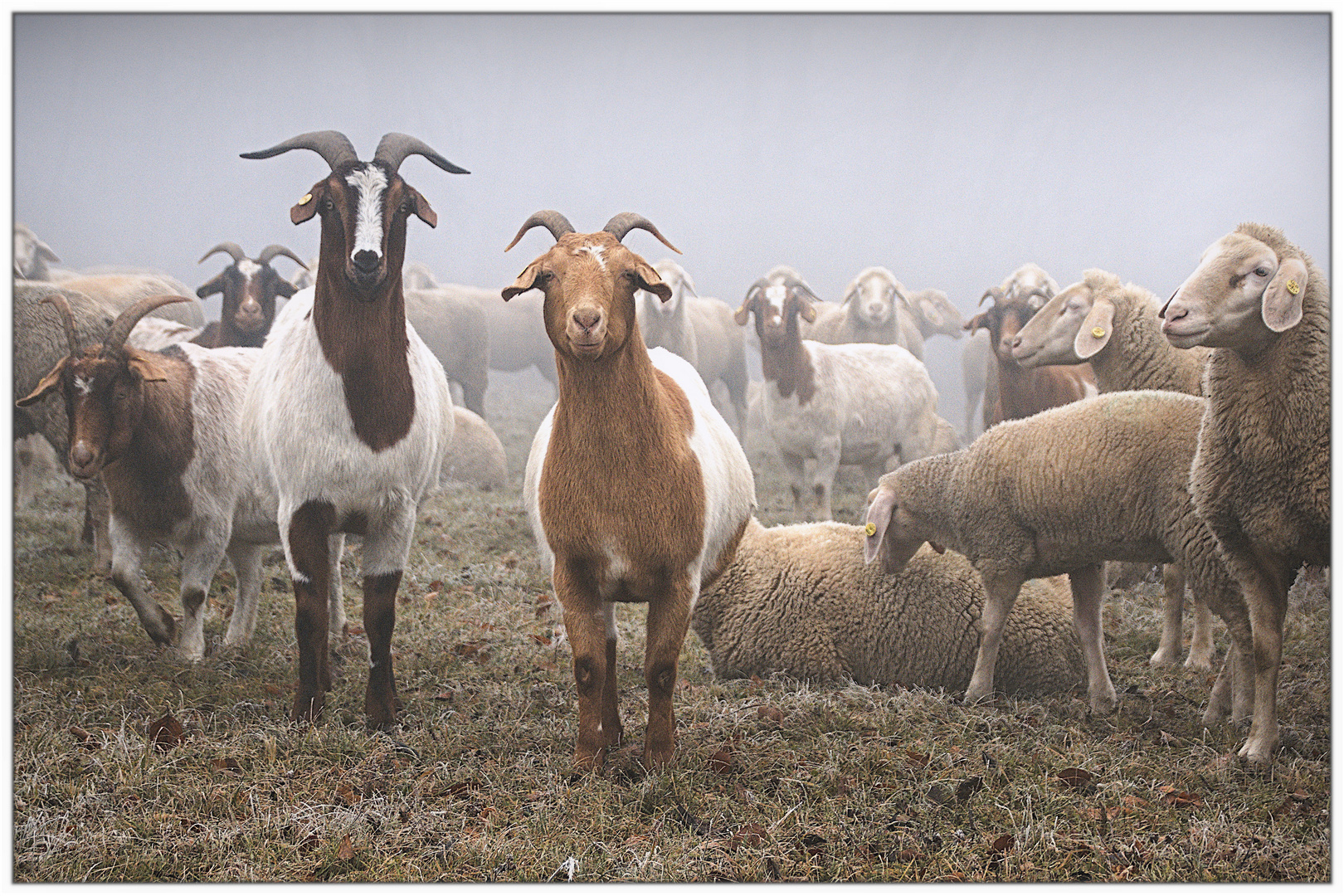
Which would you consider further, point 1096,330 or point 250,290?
point 250,290

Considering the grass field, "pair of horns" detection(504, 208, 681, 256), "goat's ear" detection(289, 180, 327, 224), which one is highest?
"goat's ear" detection(289, 180, 327, 224)

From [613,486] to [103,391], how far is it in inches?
110

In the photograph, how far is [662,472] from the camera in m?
3.86

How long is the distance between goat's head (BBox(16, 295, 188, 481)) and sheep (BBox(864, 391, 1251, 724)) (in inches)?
148

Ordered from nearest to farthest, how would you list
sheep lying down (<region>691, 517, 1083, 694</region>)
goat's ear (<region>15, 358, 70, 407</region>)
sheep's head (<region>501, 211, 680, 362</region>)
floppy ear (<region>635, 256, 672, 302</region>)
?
sheep's head (<region>501, 211, 680, 362</region>) → floppy ear (<region>635, 256, 672, 302</region>) → goat's ear (<region>15, 358, 70, 407</region>) → sheep lying down (<region>691, 517, 1083, 694</region>)

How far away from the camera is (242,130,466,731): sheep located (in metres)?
4.22

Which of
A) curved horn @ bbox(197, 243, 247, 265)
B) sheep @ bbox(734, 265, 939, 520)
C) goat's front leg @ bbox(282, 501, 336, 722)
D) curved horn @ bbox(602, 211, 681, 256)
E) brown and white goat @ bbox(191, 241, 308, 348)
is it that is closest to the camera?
curved horn @ bbox(602, 211, 681, 256)

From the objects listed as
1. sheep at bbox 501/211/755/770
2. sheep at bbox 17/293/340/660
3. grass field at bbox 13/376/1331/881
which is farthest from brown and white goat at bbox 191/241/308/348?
sheep at bbox 501/211/755/770

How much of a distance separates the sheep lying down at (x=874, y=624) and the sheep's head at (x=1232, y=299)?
1.74 m

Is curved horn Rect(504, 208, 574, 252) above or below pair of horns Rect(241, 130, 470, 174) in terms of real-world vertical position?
below

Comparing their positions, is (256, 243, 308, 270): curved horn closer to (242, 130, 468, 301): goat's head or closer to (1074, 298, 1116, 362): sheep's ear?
(242, 130, 468, 301): goat's head

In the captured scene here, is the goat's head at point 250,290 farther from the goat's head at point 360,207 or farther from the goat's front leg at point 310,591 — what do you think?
the goat's front leg at point 310,591

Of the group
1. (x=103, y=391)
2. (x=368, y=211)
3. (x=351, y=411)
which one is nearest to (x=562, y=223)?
(x=368, y=211)

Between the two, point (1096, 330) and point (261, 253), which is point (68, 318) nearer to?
point (261, 253)
